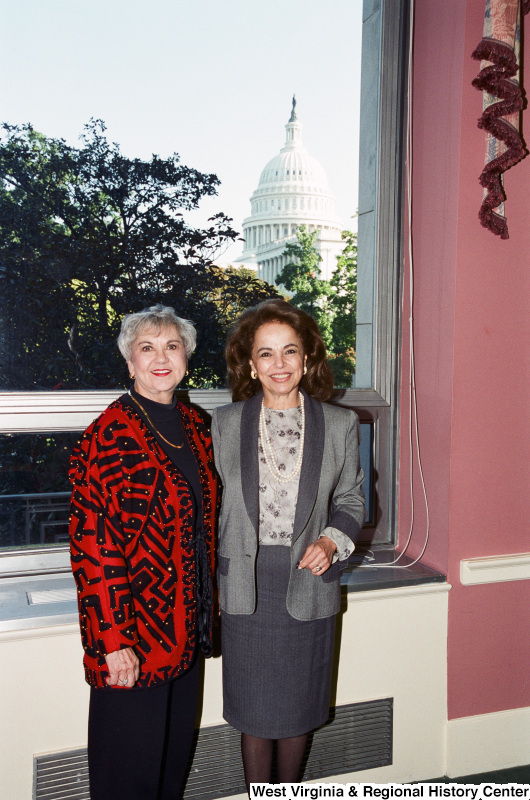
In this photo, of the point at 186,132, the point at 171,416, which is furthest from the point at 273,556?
the point at 186,132

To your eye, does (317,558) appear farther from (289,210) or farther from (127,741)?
(289,210)

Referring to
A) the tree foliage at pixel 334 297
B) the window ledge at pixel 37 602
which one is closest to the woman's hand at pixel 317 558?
the window ledge at pixel 37 602

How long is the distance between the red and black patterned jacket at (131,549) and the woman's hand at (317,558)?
0.89 ft

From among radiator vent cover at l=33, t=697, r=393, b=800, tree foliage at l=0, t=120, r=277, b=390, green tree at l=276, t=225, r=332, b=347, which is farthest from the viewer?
green tree at l=276, t=225, r=332, b=347

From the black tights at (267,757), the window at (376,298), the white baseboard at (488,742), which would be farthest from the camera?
the white baseboard at (488,742)

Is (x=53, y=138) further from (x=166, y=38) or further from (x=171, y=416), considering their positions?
(x=171, y=416)

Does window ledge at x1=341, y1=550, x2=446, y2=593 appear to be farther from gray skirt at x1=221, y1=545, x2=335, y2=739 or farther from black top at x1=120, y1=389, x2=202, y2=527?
black top at x1=120, y1=389, x2=202, y2=527

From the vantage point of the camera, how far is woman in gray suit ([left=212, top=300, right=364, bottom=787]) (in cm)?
171

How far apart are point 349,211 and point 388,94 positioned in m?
0.44

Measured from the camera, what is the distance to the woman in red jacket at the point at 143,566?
1.50 m

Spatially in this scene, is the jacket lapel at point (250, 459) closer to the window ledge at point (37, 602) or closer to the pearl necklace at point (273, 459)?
the pearl necklace at point (273, 459)

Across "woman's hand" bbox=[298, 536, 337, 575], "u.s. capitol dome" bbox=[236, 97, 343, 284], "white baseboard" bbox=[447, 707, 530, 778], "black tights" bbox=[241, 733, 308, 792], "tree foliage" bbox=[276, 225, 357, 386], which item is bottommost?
"white baseboard" bbox=[447, 707, 530, 778]

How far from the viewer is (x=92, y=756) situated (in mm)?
1562

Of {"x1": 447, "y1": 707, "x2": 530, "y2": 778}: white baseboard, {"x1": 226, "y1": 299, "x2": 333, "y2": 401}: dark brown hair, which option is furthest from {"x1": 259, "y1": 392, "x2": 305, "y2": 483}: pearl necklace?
{"x1": 447, "y1": 707, "x2": 530, "y2": 778}: white baseboard
